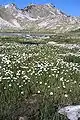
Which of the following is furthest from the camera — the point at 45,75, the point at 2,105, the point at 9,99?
the point at 45,75

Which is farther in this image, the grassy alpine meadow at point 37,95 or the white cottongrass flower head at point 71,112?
the grassy alpine meadow at point 37,95

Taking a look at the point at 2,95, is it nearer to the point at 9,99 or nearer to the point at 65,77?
the point at 9,99

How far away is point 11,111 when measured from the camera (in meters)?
11.1

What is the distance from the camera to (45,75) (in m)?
16.2

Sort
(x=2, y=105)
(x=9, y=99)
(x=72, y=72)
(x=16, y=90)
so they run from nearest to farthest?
(x=2, y=105)
(x=9, y=99)
(x=16, y=90)
(x=72, y=72)

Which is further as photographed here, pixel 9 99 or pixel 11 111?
pixel 9 99

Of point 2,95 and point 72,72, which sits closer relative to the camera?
point 2,95

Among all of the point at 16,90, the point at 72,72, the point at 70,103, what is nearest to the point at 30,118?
the point at 70,103

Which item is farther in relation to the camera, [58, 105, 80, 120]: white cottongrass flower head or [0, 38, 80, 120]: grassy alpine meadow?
[0, 38, 80, 120]: grassy alpine meadow

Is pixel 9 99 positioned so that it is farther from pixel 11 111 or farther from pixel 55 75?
pixel 55 75

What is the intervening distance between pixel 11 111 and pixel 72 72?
7.23 m

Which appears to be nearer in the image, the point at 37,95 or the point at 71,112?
the point at 71,112

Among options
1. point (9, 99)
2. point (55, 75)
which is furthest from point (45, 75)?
point (9, 99)

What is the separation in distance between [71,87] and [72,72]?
326 centimetres
